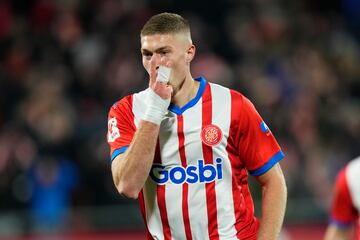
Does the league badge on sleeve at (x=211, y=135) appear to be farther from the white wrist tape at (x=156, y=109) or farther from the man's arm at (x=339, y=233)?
the man's arm at (x=339, y=233)

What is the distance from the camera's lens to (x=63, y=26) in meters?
12.6

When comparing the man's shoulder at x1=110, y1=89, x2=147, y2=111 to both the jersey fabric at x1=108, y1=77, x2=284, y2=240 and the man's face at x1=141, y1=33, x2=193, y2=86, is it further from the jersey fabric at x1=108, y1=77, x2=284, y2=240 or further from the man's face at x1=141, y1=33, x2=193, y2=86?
the man's face at x1=141, y1=33, x2=193, y2=86

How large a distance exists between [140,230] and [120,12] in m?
3.52

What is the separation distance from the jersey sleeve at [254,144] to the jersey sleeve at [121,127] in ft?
1.78

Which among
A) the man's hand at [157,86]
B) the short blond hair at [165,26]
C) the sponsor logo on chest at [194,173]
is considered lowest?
the sponsor logo on chest at [194,173]

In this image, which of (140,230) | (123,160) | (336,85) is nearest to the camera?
(123,160)

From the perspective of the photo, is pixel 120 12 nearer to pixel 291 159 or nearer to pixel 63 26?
pixel 63 26

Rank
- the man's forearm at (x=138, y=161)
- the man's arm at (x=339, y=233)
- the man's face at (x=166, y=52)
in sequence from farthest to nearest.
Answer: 1. the man's arm at (x=339, y=233)
2. the man's face at (x=166, y=52)
3. the man's forearm at (x=138, y=161)

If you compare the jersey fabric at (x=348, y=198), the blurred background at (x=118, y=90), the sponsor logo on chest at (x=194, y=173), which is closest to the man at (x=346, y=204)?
the jersey fabric at (x=348, y=198)

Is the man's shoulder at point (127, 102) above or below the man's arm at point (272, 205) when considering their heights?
above

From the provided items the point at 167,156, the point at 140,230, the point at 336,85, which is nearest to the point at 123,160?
the point at 167,156

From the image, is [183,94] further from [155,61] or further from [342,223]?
[342,223]

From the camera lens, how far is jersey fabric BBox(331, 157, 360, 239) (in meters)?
4.51

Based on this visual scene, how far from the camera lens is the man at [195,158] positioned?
14.2 ft
